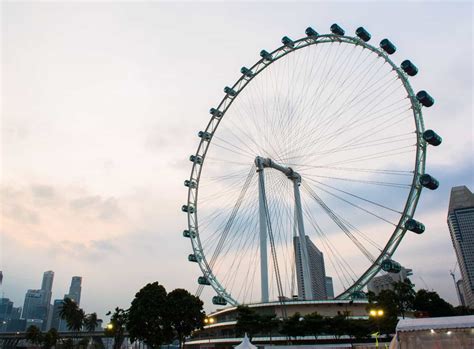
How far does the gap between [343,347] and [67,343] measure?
9190 cm

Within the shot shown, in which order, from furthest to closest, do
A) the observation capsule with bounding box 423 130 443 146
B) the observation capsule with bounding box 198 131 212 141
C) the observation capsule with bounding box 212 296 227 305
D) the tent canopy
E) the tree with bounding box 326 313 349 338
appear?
Result: the observation capsule with bounding box 198 131 212 141 < the observation capsule with bounding box 212 296 227 305 < the tree with bounding box 326 313 349 338 < the observation capsule with bounding box 423 130 443 146 < the tent canopy

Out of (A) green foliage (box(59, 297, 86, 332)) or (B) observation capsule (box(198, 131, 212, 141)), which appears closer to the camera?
(B) observation capsule (box(198, 131, 212, 141))

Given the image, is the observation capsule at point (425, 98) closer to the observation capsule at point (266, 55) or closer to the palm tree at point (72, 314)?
the observation capsule at point (266, 55)

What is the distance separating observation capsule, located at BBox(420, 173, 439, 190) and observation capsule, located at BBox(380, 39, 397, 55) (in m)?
15.6

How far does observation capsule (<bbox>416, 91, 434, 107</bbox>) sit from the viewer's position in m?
41.9

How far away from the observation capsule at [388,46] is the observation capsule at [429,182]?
51.1 ft

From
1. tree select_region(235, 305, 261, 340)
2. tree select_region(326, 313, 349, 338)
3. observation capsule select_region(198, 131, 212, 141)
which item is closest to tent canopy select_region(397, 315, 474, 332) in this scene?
tree select_region(326, 313, 349, 338)

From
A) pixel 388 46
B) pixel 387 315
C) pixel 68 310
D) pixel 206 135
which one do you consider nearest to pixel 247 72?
pixel 206 135

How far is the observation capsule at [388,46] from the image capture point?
145ft

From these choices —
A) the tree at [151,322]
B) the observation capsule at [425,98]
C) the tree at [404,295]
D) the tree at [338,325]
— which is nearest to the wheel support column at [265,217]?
the tree at [338,325]

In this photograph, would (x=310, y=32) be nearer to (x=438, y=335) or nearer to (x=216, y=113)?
(x=216, y=113)

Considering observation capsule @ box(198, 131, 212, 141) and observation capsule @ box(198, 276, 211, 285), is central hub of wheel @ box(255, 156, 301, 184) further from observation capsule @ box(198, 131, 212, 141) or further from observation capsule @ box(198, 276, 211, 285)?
observation capsule @ box(198, 276, 211, 285)

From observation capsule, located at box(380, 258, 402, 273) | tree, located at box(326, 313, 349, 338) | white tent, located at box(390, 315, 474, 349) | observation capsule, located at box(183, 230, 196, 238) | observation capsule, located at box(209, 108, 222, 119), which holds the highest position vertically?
observation capsule, located at box(209, 108, 222, 119)

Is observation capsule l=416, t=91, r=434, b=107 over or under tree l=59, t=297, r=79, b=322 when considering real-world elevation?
over
